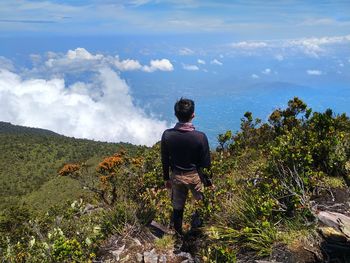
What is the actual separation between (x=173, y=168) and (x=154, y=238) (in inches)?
60.9

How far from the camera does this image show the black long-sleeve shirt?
268 inches

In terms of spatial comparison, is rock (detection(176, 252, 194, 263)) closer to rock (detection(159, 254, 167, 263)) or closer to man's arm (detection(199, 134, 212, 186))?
rock (detection(159, 254, 167, 263))

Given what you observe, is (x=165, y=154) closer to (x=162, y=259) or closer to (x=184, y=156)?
(x=184, y=156)

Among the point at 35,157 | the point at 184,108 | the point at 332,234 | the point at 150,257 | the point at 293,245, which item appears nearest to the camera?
the point at 332,234

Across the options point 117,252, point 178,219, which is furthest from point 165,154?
point 117,252

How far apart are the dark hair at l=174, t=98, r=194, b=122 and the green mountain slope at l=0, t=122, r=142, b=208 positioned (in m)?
70.8

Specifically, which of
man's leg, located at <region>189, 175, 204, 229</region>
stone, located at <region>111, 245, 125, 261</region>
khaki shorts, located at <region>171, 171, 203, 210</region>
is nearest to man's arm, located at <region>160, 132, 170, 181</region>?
khaki shorts, located at <region>171, 171, 203, 210</region>

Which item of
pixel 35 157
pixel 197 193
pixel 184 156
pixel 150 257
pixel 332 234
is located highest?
pixel 184 156

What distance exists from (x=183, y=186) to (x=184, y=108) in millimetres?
1608

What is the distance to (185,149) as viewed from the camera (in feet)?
22.6

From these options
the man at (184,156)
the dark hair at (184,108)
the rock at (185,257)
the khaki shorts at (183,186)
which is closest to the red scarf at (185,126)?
the man at (184,156)

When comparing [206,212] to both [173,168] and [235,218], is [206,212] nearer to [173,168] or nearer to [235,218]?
[235,218]

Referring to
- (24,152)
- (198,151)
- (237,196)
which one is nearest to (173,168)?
(198,151)

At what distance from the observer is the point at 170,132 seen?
6934mm
